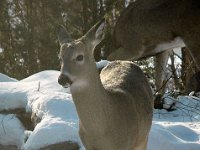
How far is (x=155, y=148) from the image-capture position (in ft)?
18.1

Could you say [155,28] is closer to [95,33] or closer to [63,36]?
[63,36]

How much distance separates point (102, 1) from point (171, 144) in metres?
11.8

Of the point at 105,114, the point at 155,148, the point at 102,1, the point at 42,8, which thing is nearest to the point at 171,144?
the point at 155,148

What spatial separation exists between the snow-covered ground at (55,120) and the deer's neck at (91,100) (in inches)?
58.5

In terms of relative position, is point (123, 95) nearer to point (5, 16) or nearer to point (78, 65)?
point (78, 65)

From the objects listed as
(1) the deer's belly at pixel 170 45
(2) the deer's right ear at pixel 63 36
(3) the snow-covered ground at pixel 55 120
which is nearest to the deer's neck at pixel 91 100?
(2) the deer's right ear at pixel 63 36

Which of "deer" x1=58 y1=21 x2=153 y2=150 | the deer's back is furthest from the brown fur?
"deer" x1=58 y1=21 x2=153 y2=150

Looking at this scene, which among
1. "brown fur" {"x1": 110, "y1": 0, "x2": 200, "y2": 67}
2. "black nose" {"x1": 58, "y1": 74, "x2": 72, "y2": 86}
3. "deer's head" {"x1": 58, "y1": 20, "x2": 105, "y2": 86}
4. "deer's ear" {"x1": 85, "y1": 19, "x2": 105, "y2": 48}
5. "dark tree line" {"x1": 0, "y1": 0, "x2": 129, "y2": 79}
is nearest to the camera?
"black nose" {"x1": 58, "y1": 74, "x2": 72, "y2": 86}

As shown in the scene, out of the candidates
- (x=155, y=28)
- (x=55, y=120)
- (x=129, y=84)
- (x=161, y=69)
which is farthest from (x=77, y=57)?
(x=161, y=69)

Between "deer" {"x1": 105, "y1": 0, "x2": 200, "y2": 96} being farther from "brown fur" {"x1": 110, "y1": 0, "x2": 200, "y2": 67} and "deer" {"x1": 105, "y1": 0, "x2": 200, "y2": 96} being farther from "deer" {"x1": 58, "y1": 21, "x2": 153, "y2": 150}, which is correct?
"deer" {"x1": 58, "y1": 21, "x2": 153, "y2": 150}

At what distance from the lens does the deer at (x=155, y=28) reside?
25.8 feet

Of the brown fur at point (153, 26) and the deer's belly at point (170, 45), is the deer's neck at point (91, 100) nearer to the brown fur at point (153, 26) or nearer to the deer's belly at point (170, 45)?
the brown fur at point (153, 26)

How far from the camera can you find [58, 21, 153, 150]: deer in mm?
3699

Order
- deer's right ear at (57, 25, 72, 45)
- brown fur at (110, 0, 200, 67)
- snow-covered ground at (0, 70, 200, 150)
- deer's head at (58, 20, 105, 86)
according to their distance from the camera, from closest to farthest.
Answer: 1. deer's head at (58, 20, 105, 86)
2. deer's right ear at (57, 25, 72, 45)
3. snow-covered ground at (0, 70, 200, 150)
4. brown fur at (110, 0, 200, 67)
